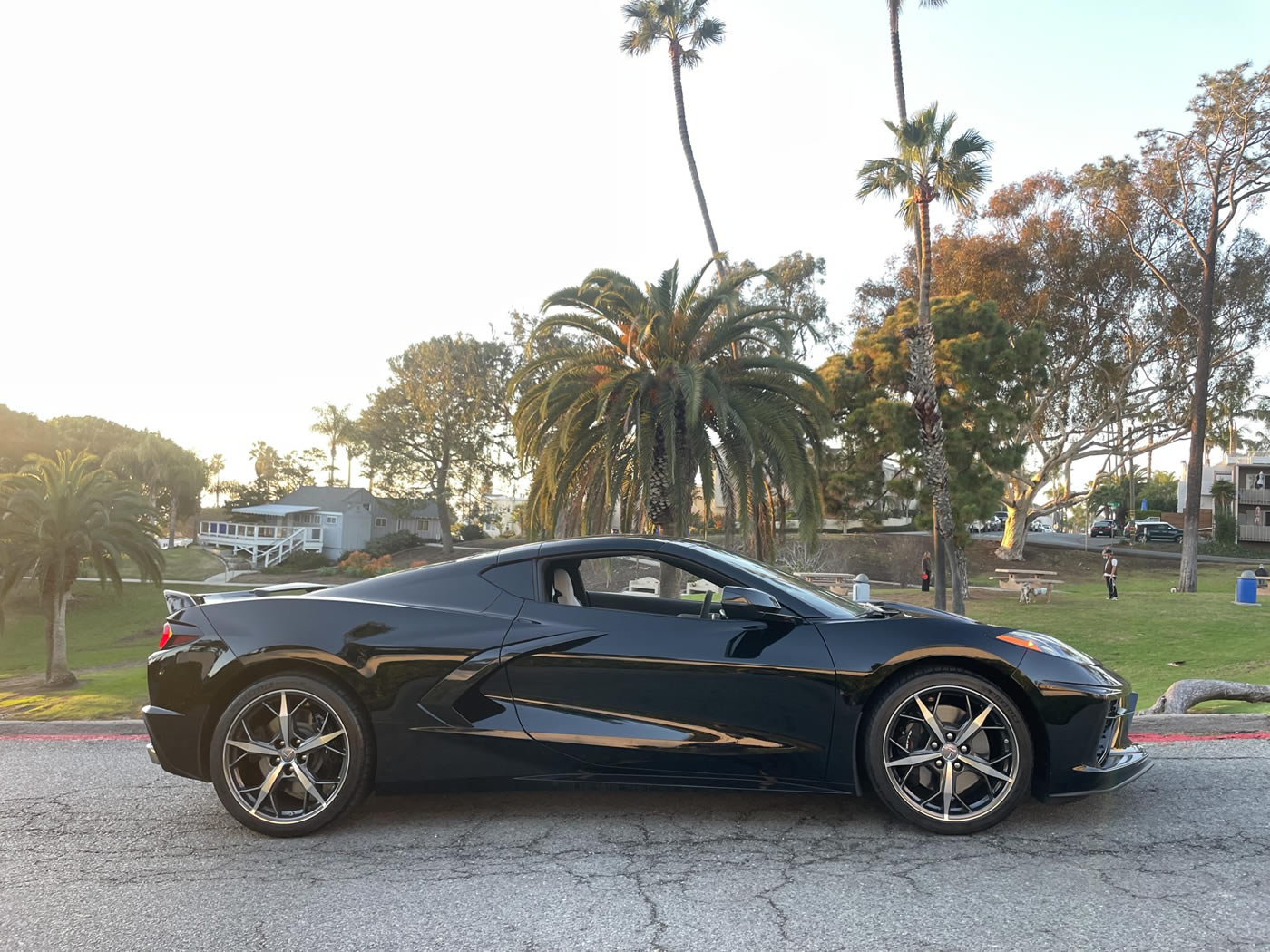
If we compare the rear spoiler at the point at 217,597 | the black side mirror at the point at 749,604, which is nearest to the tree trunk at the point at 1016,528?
the black side mirror at the point at 749,604

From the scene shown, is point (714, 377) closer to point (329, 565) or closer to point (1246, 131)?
point (1246, 131)

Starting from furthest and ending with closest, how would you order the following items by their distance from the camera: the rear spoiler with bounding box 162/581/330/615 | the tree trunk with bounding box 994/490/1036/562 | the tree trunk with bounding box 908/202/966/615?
the tree trunk with bounding box 994/490/1036/562 → the tree trunk with bounding box 908/202/966/615 → the rear spoiler with bounding box 162/581/330/615

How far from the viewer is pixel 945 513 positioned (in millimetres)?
21844

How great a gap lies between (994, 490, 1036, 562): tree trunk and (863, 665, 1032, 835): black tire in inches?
1573

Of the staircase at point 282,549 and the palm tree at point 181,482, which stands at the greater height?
the palm tree at point 181,482

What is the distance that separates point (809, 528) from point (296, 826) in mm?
12689

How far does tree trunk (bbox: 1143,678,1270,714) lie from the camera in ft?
20.3

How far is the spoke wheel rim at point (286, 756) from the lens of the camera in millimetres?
4016

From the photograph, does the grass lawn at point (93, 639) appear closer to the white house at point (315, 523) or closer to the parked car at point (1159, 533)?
the white house at point (315, 523)

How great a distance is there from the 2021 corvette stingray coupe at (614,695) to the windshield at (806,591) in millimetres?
18

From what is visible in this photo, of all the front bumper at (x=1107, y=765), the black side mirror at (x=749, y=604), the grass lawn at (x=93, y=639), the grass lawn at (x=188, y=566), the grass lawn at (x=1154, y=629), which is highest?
the black side mirror at (x=749, y=604)

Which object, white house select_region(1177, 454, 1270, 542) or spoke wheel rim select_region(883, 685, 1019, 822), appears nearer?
spoke wheel rim select_region(883, 685, 1019, 822)

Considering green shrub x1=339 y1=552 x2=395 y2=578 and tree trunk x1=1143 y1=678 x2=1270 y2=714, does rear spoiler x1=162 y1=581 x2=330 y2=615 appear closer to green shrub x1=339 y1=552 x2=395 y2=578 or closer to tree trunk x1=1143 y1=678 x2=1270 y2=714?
tree trunk x1=1143 y1=678 x2=1270 y2=714

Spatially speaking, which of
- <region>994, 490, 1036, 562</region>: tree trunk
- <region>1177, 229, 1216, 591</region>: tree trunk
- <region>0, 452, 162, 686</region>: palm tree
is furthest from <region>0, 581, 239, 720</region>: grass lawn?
<region>994, 490, 1036, 562</region>: tree trunk
